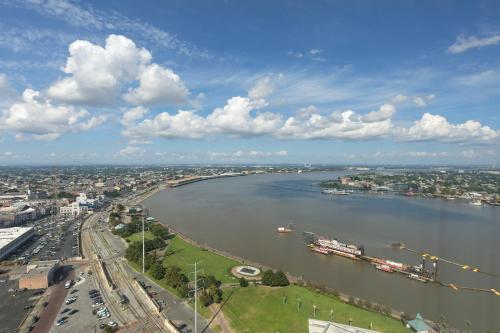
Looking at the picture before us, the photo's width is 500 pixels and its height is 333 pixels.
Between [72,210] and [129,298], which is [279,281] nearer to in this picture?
[129,298]

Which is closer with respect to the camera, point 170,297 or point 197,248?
point 170,297

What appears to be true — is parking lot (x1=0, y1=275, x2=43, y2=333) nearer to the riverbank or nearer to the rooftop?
the riverbank

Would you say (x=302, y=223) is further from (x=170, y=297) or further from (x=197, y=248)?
(x=170, y=297)

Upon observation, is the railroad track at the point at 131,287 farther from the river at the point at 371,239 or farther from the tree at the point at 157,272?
the river at the point at 371,239

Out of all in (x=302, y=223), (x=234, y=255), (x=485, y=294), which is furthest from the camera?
(x=302, y=223)

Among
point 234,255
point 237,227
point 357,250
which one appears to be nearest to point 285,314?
point 234,255

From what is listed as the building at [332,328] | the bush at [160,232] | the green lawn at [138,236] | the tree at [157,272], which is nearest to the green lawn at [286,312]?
the building at [332,328]
